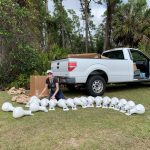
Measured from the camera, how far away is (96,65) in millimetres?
10922

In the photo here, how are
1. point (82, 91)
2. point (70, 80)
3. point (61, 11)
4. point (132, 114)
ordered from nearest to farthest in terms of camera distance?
point (132, 114) → point (70, 80) → point (82, 91) → point (61, 11)

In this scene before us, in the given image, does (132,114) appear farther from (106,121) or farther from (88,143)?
(88,143)

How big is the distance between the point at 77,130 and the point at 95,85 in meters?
4.53

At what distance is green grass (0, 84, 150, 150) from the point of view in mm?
5730

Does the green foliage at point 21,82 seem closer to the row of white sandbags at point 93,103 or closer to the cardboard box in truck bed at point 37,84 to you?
the cardboard box in truck bed at point 37,84

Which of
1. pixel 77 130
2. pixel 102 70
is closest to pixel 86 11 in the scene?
pixel 102 70

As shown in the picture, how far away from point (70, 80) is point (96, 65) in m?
1.13

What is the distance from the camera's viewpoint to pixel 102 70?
36.5ft

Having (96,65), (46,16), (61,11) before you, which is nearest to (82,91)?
(96,65)

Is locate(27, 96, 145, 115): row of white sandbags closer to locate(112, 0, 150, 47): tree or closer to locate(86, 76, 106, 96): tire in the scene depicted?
locate(86, 76, 106, 96): tire

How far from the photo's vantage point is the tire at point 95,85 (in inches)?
423

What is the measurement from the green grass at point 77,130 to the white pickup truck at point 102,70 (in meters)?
2.08

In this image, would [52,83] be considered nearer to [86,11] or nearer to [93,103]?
[93,103]

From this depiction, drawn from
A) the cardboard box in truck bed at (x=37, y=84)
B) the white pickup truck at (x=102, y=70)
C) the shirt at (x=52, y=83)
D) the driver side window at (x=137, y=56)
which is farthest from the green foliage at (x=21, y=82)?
the driver side window at (x=137, y=56)
